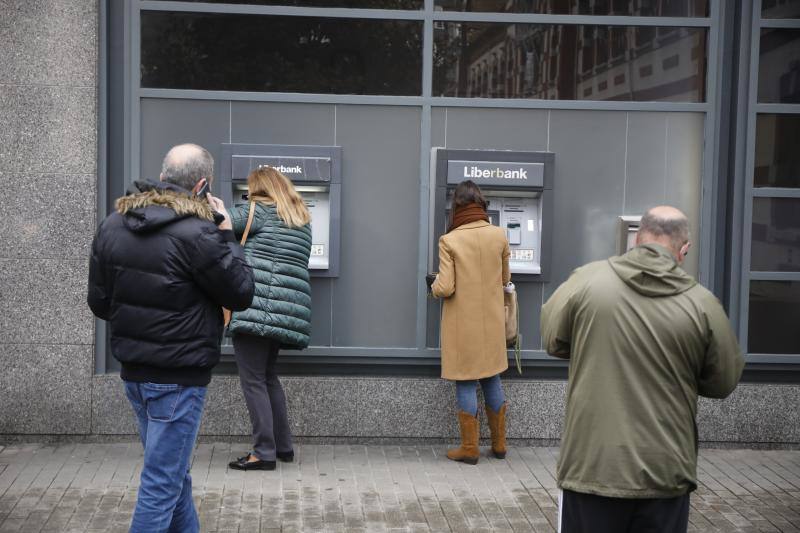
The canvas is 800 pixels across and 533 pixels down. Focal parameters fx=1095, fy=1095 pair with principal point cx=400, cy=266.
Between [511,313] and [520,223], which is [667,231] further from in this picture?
[520,223]

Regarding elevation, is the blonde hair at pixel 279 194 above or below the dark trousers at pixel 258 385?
above

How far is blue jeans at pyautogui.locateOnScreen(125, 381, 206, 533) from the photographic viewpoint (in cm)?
418

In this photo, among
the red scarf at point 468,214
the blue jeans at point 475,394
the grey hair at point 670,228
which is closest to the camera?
the grey hair at point 670,228

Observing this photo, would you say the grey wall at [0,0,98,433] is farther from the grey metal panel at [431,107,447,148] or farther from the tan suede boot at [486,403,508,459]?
the tan suede boot at [486,403,508,459]

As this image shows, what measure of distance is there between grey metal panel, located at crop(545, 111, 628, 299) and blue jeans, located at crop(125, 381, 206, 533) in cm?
350

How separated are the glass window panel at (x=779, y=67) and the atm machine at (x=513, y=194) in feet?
4.95

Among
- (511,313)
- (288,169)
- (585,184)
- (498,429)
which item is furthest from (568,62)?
(498,429)

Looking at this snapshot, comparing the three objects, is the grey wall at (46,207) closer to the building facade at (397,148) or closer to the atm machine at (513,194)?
the building facade at (397,148)

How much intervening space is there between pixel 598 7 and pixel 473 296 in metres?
2.12

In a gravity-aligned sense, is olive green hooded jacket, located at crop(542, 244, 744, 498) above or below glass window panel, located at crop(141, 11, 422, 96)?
below

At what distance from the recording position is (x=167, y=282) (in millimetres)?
4109

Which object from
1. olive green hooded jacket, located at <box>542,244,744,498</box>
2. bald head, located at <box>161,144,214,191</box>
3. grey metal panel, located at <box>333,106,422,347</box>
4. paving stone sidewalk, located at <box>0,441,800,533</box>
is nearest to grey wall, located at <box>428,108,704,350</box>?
grey metal panel, located at <box>333,106,422,347</box>

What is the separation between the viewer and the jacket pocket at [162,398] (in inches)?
164

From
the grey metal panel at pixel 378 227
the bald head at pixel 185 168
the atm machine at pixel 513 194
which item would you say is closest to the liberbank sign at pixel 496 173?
the atm machine at pixel 513 194
